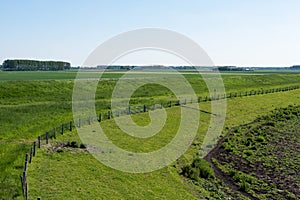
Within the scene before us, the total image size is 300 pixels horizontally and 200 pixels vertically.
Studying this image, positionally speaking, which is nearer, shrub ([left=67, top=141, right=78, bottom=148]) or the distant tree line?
shrub ([left=67, top=141, right=78, bottom=148])

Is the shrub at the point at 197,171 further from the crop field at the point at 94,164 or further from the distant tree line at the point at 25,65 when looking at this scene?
the distant tree line at the point at 25,65

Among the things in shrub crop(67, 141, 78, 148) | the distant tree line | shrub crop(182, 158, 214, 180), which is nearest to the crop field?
shrub crop(67, 141, 78, 148)

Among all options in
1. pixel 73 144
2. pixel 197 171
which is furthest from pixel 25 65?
pixel 197 171

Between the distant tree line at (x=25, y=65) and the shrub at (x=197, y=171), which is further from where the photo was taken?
the distant tree line at (x=25, y=65)

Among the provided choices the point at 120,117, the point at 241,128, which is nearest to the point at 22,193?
the point at 120,117

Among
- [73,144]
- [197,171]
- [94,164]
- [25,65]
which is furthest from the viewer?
[25,65]

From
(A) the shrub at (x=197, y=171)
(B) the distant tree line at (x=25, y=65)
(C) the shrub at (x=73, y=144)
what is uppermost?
(B) the distant tree line at (x=25, y=65)

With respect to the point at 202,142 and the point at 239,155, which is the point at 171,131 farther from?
the point at 239,155

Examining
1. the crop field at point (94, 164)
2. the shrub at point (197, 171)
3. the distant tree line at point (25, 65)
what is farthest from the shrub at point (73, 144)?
the distant tree line at point (25, 65)

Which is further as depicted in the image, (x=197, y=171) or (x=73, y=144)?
A: (x=73, y=144)

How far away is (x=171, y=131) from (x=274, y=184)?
14713 mm

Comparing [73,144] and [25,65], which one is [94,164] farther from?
[25,65]

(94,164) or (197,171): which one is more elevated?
(94,164)

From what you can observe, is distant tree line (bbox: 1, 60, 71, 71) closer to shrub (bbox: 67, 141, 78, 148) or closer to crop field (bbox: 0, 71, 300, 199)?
crop field (bbox: 0, 71, 300, 199)
